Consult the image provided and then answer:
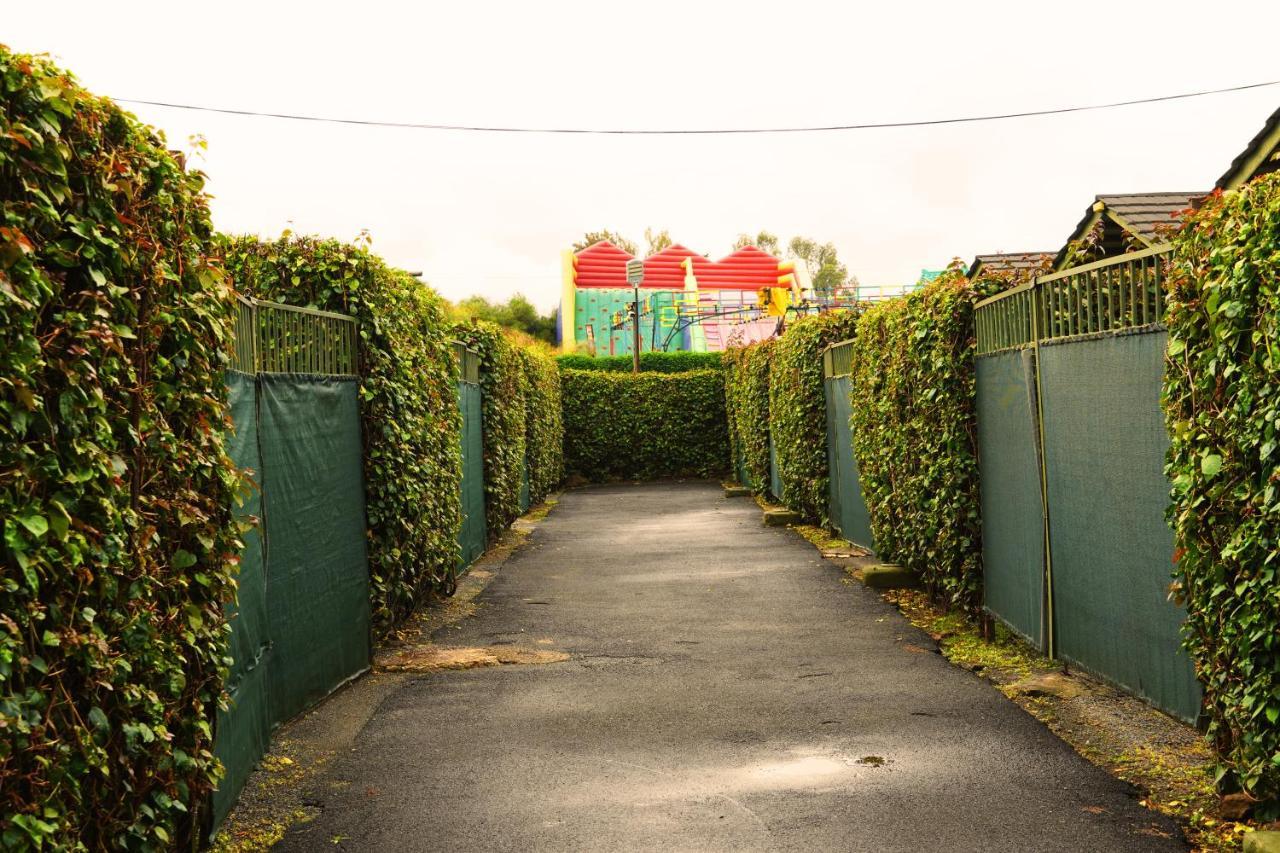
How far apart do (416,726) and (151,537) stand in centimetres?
293

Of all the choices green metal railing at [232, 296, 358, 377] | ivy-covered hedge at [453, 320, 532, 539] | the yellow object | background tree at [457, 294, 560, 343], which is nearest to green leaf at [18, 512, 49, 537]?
green metal railing at [232, 296, 358, 377]

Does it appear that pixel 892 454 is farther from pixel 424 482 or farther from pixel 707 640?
pixel 424 482

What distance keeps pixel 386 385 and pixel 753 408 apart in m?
14.0

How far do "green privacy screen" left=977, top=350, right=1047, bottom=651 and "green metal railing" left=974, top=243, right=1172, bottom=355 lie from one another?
161 millimetres

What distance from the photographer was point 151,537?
3971 millimetres

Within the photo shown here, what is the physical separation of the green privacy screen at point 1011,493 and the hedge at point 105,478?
489 cm

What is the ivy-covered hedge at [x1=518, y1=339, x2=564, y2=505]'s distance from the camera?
21047 millimetres

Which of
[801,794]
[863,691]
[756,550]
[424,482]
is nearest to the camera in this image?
[801,794]

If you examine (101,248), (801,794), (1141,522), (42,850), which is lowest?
(801,794)

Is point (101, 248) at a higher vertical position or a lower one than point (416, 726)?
higher

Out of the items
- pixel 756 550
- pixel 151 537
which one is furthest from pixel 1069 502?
pixel 756 550

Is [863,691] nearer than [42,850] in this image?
No

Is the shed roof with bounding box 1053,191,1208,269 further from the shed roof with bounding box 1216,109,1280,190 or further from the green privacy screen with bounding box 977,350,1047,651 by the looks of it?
the green privacy screen with bounding box 977,350,1047,651

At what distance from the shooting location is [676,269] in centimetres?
6203
